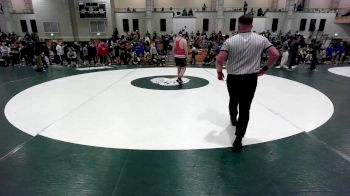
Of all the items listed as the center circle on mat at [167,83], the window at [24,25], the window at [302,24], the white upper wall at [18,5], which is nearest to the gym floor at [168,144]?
the center circle on mat at [167,83]

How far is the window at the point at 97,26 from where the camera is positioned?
24395 mm

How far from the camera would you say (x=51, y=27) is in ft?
80.4

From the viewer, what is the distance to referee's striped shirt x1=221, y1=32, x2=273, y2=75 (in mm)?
2881

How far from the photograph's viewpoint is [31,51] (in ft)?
39.2

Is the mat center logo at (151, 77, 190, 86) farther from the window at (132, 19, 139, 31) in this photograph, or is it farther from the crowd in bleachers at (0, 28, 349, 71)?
the window at (132, 19, 139, 31)

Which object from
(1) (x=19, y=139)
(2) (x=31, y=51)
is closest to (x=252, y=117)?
(1) (x=19, y=139)

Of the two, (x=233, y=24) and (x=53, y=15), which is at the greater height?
(x=53, y=15)

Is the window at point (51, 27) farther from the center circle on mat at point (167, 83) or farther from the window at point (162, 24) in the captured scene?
the center circle on mat at point (167, 83)

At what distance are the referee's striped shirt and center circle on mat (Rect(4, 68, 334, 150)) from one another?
1.25 metres

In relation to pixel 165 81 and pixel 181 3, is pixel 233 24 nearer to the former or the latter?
pixel 181 3

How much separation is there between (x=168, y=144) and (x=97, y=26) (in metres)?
24.5

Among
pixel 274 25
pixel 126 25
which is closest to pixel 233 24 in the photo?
pixel 274 25

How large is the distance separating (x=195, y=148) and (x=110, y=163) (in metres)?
1.24

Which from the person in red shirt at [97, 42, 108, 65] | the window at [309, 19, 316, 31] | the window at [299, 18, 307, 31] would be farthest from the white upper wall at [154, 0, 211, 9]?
the person in red shirt at [97, 42, 108, 65]
